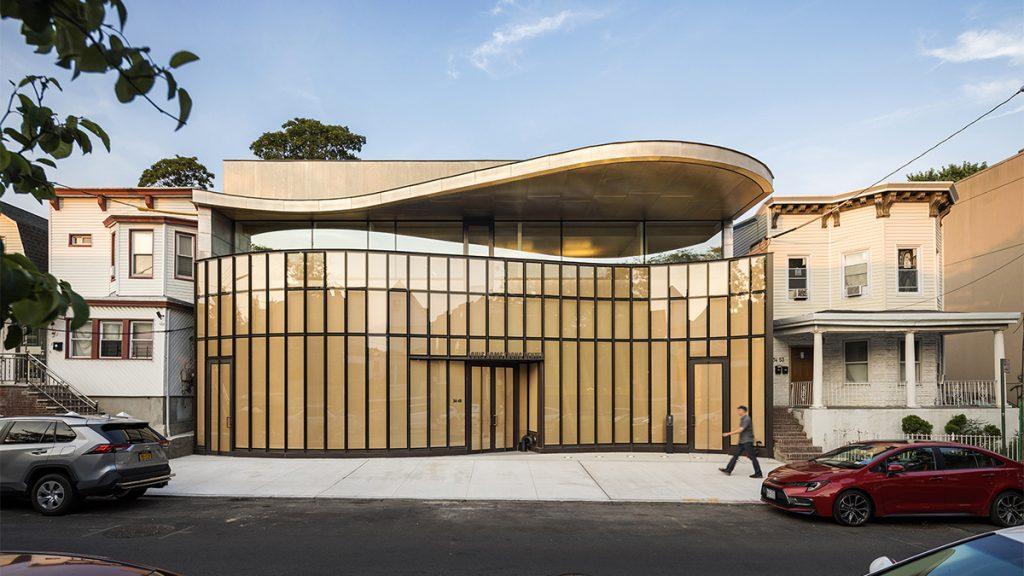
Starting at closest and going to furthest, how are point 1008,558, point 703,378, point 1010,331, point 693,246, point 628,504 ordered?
point 1008,558
point 628,504
point 703,378
point 693,246
point 1010,331

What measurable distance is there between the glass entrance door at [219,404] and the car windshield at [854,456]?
1581cm

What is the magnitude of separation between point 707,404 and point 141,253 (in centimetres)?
1905

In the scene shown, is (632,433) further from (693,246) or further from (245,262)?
(245,262)

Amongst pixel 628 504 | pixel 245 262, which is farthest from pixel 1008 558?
pixel 245 262

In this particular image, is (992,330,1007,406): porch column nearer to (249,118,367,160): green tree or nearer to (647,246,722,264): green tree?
(647,246,722,264): green tree

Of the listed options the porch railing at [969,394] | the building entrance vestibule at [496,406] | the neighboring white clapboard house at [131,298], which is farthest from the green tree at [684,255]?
the neighboring white clapboard house at [131,298]

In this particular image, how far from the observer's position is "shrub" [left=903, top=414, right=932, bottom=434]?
764 inches

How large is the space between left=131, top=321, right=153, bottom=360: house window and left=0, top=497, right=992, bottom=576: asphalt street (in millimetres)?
9474

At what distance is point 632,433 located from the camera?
2048 centimetres

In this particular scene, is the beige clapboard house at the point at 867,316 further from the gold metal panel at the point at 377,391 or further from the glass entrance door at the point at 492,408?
the gold metal panel at the point at 377,391

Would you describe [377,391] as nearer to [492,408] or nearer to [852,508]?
[492,408]

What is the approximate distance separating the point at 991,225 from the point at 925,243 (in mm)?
10621

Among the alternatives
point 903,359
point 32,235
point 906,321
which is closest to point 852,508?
point 906,321

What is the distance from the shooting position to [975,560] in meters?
3.81
